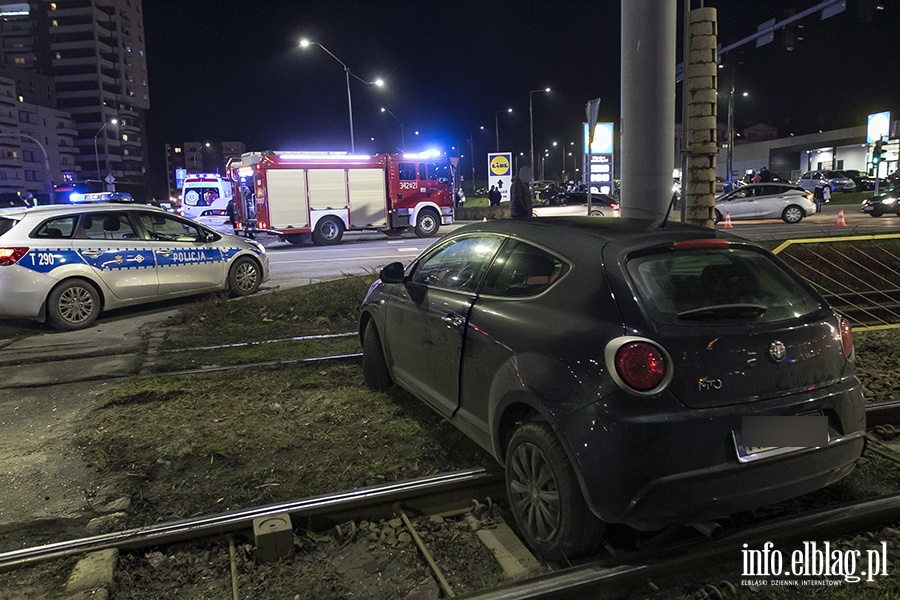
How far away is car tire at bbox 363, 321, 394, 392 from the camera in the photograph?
5.84 meters

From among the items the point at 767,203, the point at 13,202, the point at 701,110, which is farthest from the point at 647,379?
the point at 13,202

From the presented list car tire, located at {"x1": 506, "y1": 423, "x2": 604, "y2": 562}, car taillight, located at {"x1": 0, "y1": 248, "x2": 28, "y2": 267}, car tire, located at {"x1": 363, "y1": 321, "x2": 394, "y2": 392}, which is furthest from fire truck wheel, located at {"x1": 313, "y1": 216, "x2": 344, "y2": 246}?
car tire, located at {"x1": 506, "y1": 423, "x2": 604, "y2": 562}

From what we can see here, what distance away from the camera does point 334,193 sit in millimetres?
22641

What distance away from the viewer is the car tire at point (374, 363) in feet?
19.2

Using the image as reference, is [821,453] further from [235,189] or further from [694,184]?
[235,189]

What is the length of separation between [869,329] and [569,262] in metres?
6.06

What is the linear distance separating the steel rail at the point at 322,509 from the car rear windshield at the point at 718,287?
5.37ft

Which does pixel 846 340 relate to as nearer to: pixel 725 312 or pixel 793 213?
pixel 725 312

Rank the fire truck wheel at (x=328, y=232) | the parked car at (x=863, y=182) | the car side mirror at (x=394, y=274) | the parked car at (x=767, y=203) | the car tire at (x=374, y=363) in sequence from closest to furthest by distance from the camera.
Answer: the car side mirror at (x=394, y=274), the car tire at (x=374, y=363), the fire truck wheel at (x=328, y=232), the parked car at (x=767, y=203), the parked car at (x=863, y=182)

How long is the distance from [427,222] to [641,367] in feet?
71.6

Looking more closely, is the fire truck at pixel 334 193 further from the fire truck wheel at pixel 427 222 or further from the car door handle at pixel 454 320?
the car door handle at pixel 454 320

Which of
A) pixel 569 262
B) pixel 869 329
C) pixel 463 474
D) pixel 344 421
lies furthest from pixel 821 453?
pixel 869 329

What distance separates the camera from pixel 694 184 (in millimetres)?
8695

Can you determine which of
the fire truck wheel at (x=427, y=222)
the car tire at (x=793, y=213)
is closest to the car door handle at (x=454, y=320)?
the fire truck wheel at (x=427, y=222)
